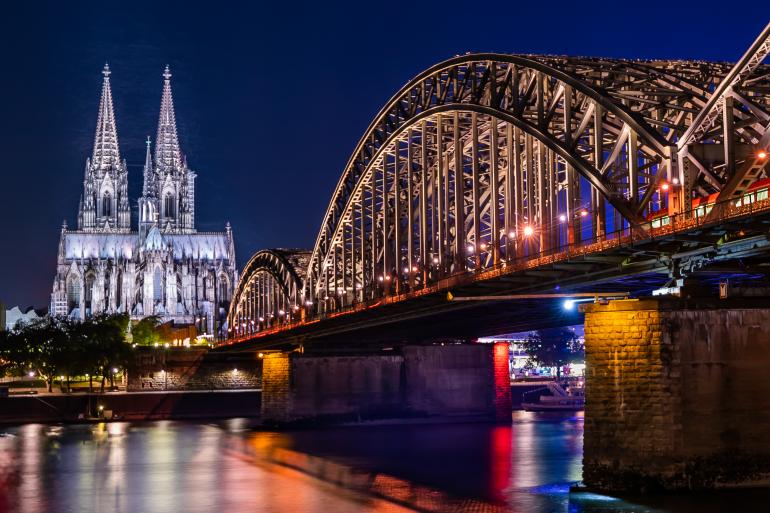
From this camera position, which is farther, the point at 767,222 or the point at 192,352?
the point at 192,352

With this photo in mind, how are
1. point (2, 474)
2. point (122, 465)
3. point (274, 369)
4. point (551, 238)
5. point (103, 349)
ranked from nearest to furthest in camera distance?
point (551, 238)
point (2, 474)
point (122, 465)
point (274, 369)
point (103, 349)

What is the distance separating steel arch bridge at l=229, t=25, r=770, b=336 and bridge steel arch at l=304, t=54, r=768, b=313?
3.5 inches

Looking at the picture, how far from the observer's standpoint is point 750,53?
42562 mm

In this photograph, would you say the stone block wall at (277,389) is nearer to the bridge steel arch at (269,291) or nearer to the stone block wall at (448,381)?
the stone block wall at (448,381)

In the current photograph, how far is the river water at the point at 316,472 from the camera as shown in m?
49.1

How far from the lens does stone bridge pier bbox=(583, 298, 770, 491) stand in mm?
42781

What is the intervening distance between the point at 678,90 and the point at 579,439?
3730cm

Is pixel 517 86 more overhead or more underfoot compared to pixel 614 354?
more overhead

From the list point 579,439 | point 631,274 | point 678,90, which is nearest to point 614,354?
point 631,274

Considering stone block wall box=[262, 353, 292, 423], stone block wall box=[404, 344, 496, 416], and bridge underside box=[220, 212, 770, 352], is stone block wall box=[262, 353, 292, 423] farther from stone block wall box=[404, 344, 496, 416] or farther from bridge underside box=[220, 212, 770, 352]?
stone block wall box=[404, 344, 496, 416]

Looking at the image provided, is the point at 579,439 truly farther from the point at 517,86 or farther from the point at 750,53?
the point at 750,53

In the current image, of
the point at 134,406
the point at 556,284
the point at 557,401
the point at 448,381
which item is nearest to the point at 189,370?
the point at 134,406

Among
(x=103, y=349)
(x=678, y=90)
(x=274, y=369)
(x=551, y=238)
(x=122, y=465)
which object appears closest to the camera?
(x=678, y=90)

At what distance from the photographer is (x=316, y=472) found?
63.7m
